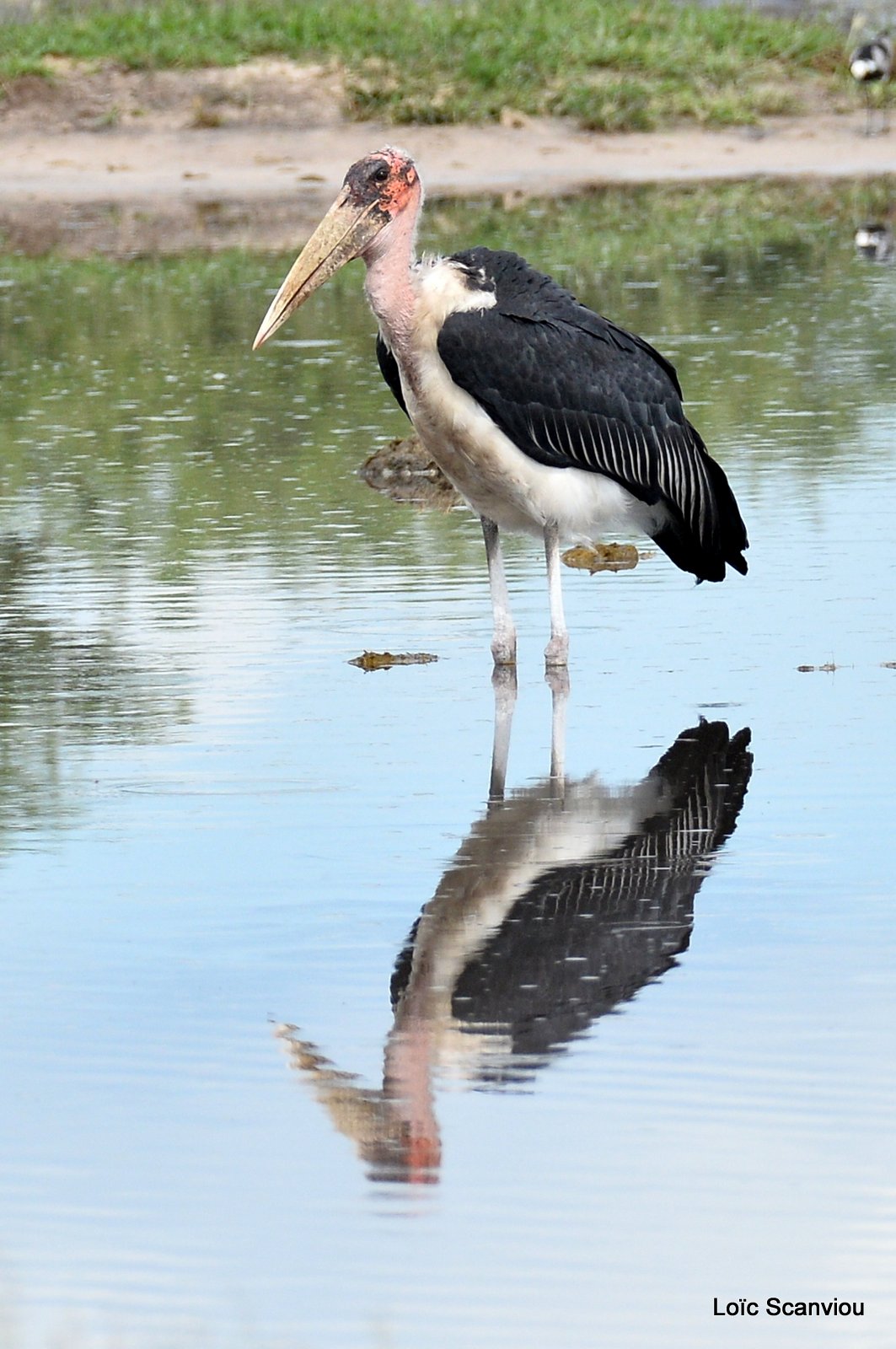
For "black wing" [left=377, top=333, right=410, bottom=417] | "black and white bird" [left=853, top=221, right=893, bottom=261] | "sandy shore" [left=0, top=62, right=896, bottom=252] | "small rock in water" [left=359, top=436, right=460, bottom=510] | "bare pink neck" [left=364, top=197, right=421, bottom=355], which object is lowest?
"sandy shore" [left=0, top=62, right=896, bottom=252]

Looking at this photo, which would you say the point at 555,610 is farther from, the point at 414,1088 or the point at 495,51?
the point at 495,51

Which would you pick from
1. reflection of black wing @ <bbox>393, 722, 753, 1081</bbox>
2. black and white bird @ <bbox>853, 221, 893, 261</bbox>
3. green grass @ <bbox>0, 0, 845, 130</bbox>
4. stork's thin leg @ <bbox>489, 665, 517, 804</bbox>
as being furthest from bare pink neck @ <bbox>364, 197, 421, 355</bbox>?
green grass @ <bbox>0, 0, 845, 130</bbox>

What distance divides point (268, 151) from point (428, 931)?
69.2ft

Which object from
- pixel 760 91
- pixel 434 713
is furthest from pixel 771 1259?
pixel 760 91

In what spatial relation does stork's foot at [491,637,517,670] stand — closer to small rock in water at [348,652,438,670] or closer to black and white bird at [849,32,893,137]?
small rock in water at [348,652,438,670]

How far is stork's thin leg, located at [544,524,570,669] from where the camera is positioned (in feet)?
24.1

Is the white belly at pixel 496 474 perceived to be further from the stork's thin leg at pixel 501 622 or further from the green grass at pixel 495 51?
the green grass at pixel 495 51

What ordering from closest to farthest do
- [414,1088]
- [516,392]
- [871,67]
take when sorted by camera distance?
[414,1088] < [516,392] < [871,67]

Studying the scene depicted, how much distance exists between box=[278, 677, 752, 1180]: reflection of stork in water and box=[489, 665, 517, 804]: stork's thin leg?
0.05 ft

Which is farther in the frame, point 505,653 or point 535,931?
point 505,653

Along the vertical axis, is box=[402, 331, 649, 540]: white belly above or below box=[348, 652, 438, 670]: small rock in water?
above

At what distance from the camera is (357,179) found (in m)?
7.43

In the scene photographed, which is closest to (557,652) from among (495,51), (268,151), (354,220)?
(354,220)

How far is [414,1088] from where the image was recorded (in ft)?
14.2
